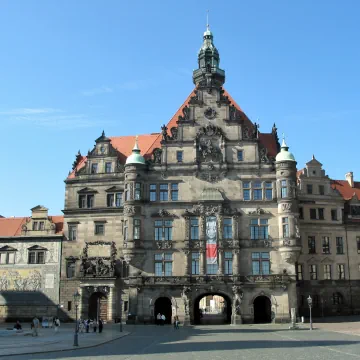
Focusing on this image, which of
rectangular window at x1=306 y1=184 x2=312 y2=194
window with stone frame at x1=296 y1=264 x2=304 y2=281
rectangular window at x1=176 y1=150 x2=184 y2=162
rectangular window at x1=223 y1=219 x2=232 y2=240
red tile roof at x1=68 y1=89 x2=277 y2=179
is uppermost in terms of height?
red tile roof at x1=68 y1=89 x2=277 y2=179

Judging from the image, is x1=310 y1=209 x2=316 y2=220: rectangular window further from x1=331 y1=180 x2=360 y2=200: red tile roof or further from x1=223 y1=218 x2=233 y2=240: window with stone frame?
x1=223 y1=218 x2=233 y2=240: window with stone frame

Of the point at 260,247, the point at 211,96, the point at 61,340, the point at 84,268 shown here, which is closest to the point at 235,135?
the point at 211,96

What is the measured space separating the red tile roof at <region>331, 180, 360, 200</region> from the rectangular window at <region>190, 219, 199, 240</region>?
884 inches

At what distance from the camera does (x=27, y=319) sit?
61.2 m

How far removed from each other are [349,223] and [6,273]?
42.7 m

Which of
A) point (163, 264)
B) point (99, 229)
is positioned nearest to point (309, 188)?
point (163, 264)

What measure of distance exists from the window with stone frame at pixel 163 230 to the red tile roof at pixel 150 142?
8.80 meters

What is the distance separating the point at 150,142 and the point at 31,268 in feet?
69.3

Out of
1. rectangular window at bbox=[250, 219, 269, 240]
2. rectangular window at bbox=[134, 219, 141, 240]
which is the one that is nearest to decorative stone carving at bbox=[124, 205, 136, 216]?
rectangular window at bbox=[134, 219, 141, 240]

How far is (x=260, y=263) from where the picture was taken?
2172 inches

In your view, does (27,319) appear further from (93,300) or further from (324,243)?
(324,243)

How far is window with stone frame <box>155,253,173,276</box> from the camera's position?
55.3 metres

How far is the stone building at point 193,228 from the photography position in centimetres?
5438

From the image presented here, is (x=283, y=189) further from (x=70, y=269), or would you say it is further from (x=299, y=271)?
(x=70, y=269)
